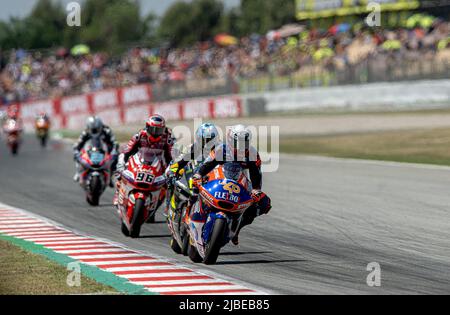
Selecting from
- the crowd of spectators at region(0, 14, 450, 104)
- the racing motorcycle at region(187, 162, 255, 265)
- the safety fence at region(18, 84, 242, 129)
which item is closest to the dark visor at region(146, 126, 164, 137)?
the racing motorcycle at region(187, 162, 255, 265)

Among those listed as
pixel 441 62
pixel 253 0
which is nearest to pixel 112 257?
pixel 441 62

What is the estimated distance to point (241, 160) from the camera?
10172 millimetres

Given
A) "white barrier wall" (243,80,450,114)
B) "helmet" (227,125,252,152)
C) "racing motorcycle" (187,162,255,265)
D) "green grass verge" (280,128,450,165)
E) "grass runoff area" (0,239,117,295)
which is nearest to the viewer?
"grass runoff area" (0,239,117,295)

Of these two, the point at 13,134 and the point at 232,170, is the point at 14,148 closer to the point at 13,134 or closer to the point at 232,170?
the point at 13,134

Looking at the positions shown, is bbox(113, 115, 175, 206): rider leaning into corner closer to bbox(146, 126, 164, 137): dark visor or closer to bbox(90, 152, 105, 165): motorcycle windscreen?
bbox(146, 126, 164, 137): dark visor

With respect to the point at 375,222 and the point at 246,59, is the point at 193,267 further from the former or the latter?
the point at 246,59

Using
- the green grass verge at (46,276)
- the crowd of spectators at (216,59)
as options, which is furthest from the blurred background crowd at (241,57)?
the green grass verge at (46,276)

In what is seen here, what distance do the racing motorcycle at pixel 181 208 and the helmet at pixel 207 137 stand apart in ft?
1.11

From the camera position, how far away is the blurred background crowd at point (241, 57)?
41875mm

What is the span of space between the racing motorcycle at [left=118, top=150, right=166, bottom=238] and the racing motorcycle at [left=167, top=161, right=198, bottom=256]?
125 centimetres

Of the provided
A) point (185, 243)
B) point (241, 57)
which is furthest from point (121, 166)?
point (241, 57)

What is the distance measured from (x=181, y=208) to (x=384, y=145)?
1770cm

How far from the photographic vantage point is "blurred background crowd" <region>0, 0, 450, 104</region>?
4188cm

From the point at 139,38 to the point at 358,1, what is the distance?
39195 mm
